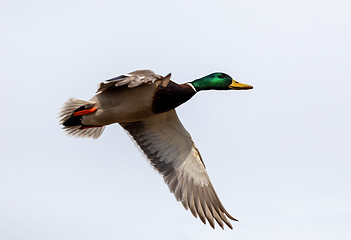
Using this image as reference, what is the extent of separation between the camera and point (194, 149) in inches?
355

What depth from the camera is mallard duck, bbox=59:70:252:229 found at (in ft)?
25.8

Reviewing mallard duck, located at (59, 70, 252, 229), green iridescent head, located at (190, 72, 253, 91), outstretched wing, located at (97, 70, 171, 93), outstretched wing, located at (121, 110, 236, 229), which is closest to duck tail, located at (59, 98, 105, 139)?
mallard duck, located at (59, 70, 252, 229)

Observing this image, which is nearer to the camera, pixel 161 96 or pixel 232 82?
pixel 161 96

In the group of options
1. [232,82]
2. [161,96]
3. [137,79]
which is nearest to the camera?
[137,79]

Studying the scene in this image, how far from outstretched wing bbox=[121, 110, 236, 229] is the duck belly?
809 millimetres

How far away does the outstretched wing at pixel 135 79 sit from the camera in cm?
728

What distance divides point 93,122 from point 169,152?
4.62ft

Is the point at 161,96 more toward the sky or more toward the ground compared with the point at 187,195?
more toward the sky

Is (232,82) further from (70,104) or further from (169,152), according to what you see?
(70,104)

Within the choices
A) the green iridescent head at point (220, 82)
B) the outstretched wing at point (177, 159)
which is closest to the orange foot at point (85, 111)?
the outstretched wing at point (177, 159)

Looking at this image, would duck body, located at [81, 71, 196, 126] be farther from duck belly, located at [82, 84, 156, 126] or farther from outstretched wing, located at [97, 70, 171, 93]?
outstretched wing, located at [97, 70, 171, 93]

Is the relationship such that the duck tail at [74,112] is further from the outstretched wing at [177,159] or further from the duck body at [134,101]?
the outstretched wing at [177,159]

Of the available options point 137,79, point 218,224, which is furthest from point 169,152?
point 137,79

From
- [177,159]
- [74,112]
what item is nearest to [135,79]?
[74,112]
